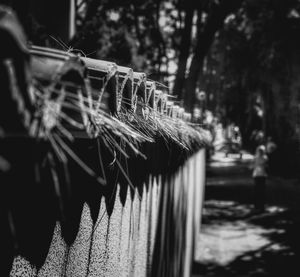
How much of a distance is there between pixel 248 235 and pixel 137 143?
739cm

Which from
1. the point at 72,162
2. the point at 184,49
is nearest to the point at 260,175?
the point at 184,49

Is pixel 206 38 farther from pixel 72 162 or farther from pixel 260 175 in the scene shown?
pixel 72 162

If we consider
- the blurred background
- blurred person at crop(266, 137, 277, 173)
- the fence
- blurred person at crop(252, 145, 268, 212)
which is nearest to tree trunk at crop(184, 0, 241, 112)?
the blurred background

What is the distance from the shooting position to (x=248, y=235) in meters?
8.39

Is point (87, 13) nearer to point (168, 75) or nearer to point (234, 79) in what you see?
point (168, 75)

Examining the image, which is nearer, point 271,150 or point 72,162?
point 72,162

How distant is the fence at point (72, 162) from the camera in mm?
574

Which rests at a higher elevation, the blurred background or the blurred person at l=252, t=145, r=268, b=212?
the blurred background

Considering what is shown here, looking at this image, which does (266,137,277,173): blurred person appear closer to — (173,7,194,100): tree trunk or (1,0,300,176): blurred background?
(1,0,300,176): blurred background

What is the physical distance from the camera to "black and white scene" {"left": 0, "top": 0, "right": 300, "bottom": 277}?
70 cm

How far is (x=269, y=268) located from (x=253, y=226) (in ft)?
9.59

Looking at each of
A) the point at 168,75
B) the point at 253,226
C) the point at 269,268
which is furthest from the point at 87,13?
the point at 269,268

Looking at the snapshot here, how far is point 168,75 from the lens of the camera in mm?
13977

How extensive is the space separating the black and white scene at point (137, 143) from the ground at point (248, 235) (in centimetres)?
5
